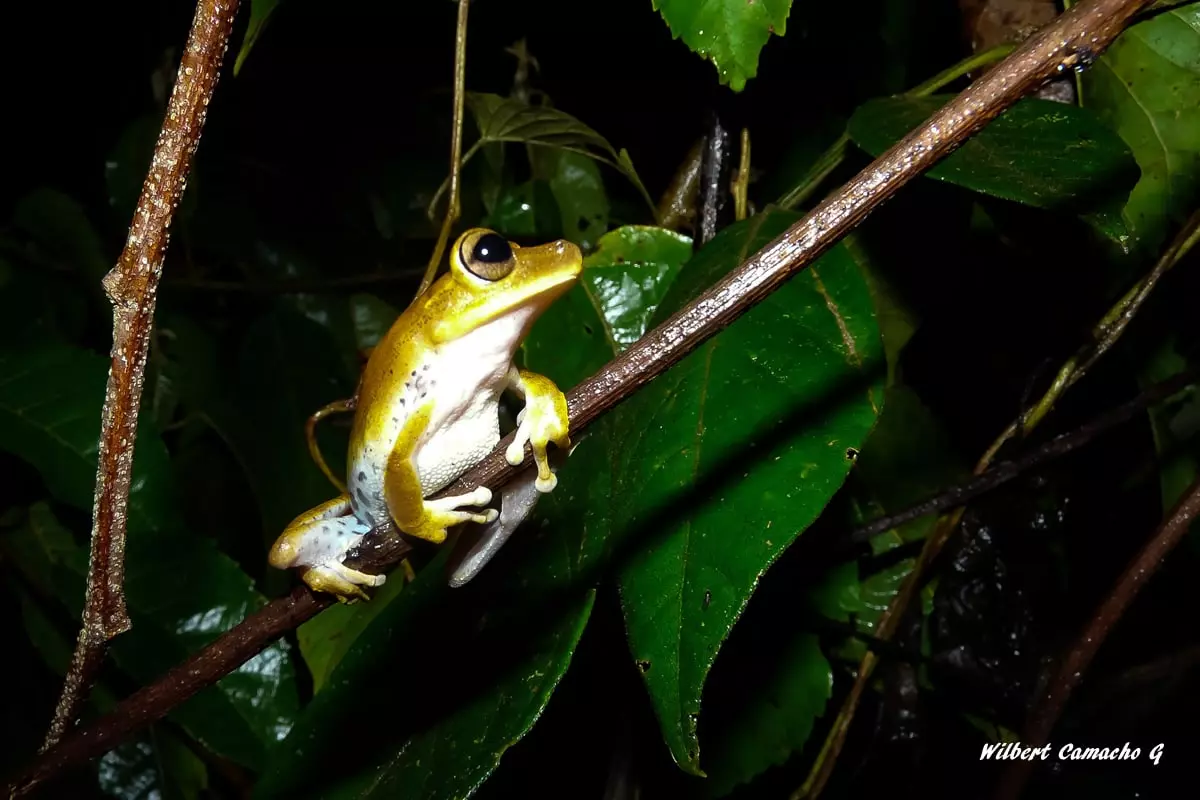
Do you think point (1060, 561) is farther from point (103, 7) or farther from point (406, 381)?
point (103, 7)

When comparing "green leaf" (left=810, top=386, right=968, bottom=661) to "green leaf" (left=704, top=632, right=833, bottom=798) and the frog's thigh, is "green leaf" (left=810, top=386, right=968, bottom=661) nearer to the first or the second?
"green leaf" (left=704, top=632, right=833, bottom=798)

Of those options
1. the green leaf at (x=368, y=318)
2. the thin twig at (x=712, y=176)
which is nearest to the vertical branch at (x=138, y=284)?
the thin twig at (x=712, y=176)

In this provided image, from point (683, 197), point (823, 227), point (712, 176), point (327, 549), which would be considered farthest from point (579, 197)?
point (823, 227)

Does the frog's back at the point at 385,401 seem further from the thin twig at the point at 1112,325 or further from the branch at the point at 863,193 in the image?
the thin twig at the point at 1112,325

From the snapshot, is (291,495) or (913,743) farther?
(913,743)

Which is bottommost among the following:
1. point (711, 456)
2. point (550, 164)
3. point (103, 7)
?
point (711, 456)

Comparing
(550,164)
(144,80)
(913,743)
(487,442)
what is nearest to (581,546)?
(487,442)

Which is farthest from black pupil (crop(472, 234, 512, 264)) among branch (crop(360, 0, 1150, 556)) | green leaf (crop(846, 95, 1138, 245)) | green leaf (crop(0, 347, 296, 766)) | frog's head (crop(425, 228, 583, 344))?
green leaf (crop(0, 347, 296, 766))
